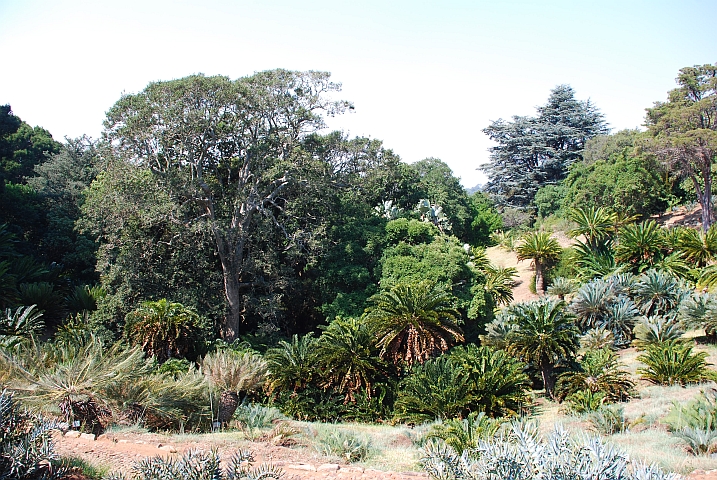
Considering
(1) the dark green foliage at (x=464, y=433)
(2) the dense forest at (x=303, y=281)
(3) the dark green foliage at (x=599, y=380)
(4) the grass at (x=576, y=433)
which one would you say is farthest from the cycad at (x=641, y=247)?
(1) the dark green foliage at (x=464, y=433)

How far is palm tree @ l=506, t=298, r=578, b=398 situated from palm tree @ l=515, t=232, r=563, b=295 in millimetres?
14321

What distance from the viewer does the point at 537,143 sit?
5269cm

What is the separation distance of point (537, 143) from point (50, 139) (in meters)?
43.1

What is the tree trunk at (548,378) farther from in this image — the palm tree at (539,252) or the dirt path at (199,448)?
the palm tree at (539,252)

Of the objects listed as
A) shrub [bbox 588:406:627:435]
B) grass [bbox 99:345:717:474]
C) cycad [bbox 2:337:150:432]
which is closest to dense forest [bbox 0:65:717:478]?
cycad [bbox 2:337:150:432]

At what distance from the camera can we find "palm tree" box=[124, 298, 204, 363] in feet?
57.1

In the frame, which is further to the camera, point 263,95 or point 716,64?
point 716,64

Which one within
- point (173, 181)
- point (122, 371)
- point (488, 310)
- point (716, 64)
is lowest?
point (122, 371)

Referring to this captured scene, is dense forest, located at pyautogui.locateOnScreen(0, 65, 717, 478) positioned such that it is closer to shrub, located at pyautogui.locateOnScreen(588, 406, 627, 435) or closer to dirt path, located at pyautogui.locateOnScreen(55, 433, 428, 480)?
dirt path, located at pyautogui.locateOnScreen(55, 433, 428, 480)

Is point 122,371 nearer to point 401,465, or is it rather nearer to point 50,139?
point 401,465

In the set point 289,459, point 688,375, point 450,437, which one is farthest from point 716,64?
point 289,459

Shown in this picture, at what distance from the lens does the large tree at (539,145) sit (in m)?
52.4

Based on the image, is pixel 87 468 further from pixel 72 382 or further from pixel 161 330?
pixel 161 330

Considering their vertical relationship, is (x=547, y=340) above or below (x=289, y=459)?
above
